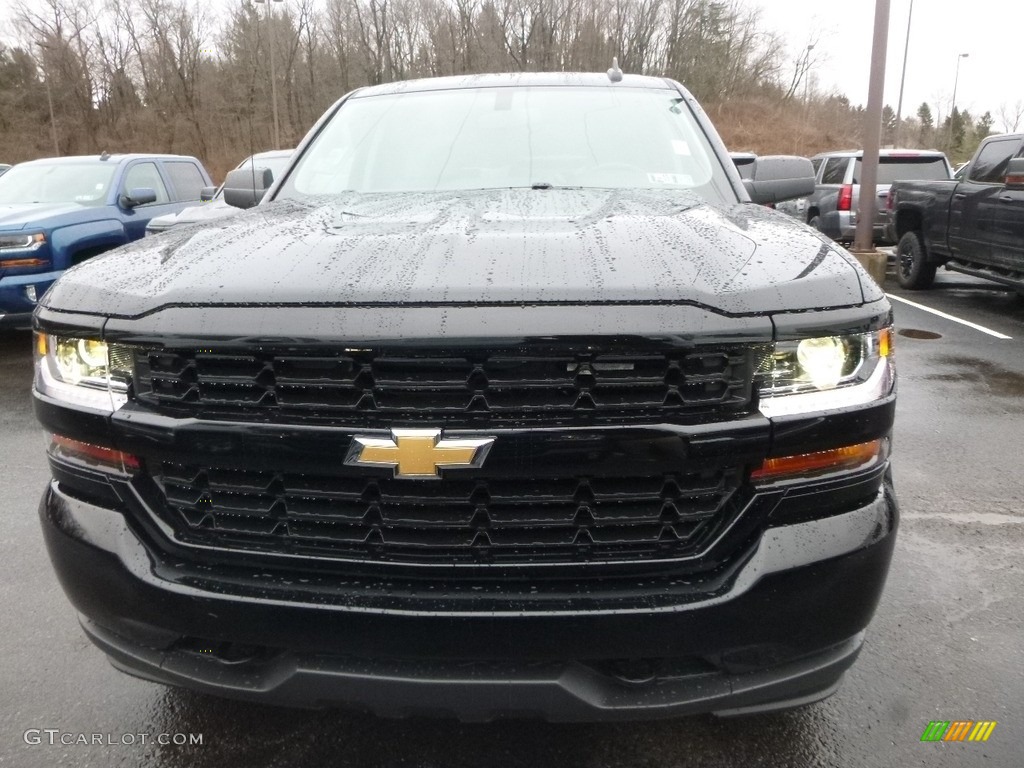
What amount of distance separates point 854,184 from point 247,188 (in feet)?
37.1

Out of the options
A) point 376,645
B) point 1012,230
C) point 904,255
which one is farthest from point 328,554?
point 904,255

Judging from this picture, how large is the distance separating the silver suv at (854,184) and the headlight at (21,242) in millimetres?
10769

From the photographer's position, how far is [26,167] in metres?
8.43

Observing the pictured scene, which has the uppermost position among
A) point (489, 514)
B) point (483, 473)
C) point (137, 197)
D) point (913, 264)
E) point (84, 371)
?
point (137, 197)

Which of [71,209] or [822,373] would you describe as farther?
[71,209]

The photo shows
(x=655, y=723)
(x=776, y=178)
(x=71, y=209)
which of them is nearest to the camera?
(x=655, y=723)

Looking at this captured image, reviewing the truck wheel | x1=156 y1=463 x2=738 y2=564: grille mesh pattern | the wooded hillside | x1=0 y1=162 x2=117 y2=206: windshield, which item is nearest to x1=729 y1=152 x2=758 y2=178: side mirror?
x1=156 y1=463 x2=738 y2=564: grille mesh pattern

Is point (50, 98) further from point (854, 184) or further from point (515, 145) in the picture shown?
point (515, 145)

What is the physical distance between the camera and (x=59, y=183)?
26.6ft

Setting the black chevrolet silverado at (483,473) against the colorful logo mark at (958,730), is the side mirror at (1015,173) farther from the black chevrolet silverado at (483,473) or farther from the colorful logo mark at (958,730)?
the black chevrolet silverado at (483,473)

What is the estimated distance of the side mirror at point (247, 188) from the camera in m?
3.37

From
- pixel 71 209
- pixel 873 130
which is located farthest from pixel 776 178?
pixel 873 130

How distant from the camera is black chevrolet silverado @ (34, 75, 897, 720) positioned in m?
1.49

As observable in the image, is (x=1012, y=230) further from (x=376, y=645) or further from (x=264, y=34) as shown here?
(x=264, y=34)
